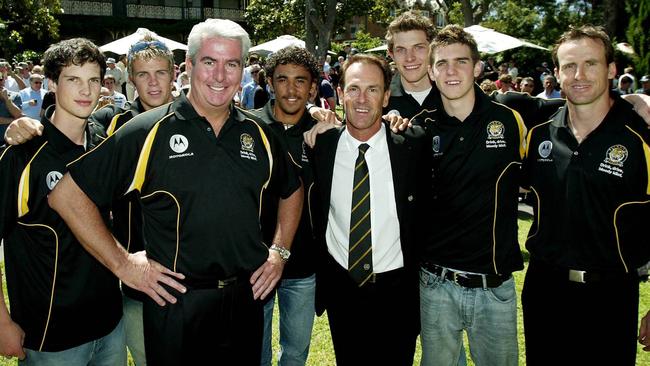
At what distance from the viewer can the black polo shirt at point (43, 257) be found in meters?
2.83

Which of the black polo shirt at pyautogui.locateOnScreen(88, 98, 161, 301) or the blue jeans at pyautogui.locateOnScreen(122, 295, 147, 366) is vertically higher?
the black polo shirt at pyautogui.locateOnScreen(88, 98, 161, 301)

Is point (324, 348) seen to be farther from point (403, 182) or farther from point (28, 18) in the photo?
point (28, 18)

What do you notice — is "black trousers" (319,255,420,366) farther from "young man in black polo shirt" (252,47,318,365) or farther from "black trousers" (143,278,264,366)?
"black trousers" (143,278,264,366)

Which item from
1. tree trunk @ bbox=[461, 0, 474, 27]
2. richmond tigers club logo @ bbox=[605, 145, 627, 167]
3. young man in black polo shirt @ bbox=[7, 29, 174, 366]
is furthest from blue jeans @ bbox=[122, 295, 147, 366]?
tree trunk @ bbox=[461, 0, 474, 27]

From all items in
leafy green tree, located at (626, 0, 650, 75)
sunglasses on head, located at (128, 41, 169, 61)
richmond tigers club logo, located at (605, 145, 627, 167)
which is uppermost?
leafy green tree, located at (626, 0, 650, 75)

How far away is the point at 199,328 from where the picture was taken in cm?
291

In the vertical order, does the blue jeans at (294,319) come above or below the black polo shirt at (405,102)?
below

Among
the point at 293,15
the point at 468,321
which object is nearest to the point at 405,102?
the point at 468,321

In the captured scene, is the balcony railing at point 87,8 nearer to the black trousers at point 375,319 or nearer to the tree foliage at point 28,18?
the tree foliage at point 28,18

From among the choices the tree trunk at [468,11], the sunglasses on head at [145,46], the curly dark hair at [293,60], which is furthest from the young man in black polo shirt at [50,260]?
the tree trunk at [468,11]

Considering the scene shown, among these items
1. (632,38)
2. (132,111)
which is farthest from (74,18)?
(132,111)

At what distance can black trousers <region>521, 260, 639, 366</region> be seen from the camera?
333 cm

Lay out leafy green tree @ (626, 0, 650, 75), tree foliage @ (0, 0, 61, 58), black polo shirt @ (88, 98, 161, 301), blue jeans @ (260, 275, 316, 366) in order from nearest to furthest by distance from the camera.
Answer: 1. black polo shirt @ (88, 98, 161, 301)
2. blue jeans @ (260, 275, 316, 366)
3. leafy green tree @ (626, 0, 650, 75)
4. tree foliage @ (0, 0, 61, 58)

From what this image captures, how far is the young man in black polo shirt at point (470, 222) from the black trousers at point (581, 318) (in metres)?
0.19
